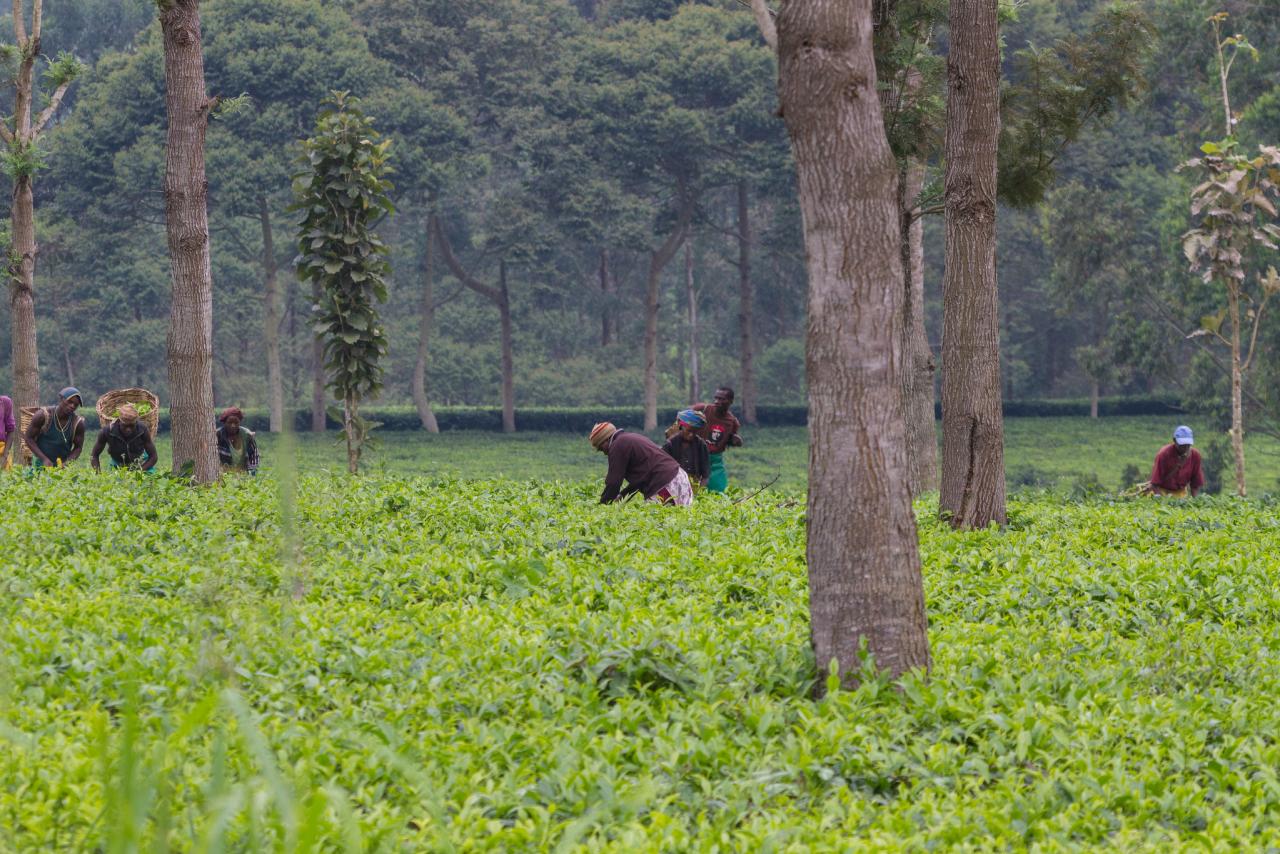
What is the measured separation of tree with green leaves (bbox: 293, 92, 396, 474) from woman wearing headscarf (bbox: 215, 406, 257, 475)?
2628 mm

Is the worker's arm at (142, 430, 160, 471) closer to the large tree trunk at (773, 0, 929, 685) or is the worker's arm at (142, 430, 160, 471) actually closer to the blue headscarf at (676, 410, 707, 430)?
the blue headscarf at (676, 410, 707, 430)

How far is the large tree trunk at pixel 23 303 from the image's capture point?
1830 centimetres

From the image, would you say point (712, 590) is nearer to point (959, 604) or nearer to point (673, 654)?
point (959, 604)

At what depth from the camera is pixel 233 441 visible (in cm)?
1590

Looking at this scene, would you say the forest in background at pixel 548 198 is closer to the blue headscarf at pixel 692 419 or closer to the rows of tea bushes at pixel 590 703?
the blue headscarf at pixel 692 419

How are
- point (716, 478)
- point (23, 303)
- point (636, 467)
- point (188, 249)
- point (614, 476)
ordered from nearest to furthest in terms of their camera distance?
point (614, 476) → point (636, 467) → point (188, 249) → point (716, 478) → point (23, 303)

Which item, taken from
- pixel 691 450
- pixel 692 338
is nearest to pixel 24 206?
pixel 691 450

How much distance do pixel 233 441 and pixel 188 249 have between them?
11.7 ft

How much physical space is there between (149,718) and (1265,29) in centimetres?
3277

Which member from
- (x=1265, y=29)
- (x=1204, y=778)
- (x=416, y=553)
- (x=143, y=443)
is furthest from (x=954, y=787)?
(x=1265, y=29)

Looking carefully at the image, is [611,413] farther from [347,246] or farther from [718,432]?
[718,432]

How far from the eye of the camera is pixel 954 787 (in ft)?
16.7

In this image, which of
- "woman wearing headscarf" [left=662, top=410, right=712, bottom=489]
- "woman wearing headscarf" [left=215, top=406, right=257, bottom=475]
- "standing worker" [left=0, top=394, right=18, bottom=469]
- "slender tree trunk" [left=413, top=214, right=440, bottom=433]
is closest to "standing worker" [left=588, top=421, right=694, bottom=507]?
"woman wearing headscarf" [left=662, top=410, right=712, bottom=489]

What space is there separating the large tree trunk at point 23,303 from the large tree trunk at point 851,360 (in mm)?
14461
